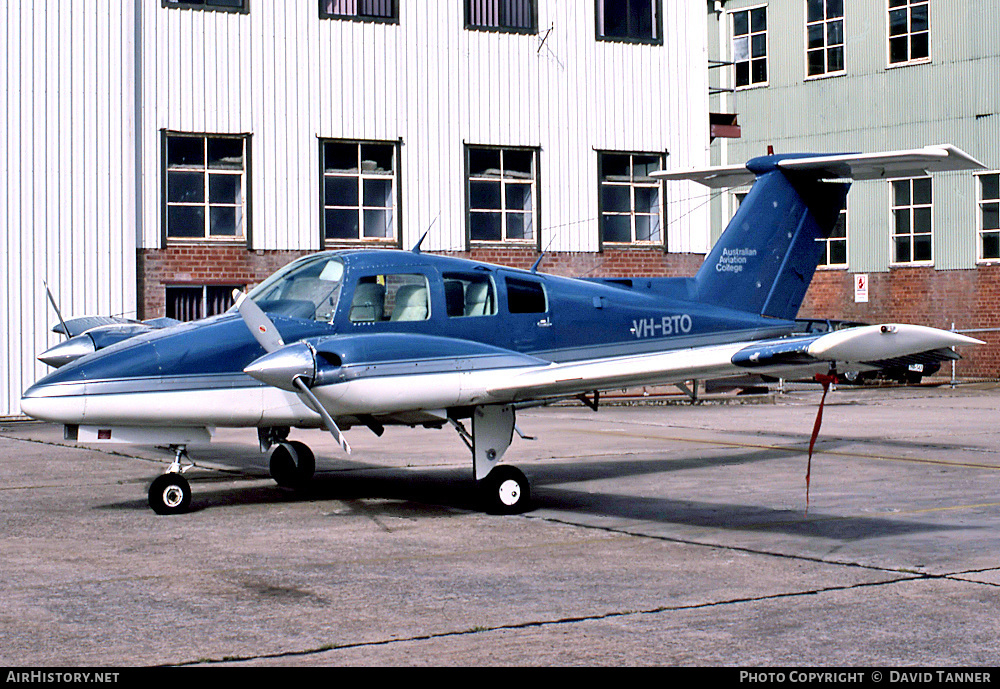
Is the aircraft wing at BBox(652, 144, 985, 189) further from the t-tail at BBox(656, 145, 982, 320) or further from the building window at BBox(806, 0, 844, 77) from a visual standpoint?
the building window at BBox(806, 0, 844, 77)

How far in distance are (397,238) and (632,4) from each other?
26.4ft

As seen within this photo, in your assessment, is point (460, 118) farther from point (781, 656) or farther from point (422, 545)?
point (781, 656)

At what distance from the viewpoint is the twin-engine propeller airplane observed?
33.0 feet

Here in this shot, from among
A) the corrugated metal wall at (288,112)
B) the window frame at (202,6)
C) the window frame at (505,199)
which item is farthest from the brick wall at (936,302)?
the window frame at (202,6)

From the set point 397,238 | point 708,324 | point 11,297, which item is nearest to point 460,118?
point 397,238

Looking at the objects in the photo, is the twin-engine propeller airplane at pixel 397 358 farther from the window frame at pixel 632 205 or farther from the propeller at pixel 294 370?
the window frame at pixel 632 205

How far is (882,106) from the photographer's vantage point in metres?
35.5

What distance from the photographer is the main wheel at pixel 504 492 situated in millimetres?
11023

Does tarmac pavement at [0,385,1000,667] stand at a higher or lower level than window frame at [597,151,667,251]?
lower

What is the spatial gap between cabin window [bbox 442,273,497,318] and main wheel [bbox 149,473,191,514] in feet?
9.60

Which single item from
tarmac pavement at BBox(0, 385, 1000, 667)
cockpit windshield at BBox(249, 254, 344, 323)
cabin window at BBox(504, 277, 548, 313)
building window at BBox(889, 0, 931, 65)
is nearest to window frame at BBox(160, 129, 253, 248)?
tarmac pavement at BBox(0, 385, 1000, 667)

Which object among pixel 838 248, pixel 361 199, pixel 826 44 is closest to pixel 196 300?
pixel 361 199

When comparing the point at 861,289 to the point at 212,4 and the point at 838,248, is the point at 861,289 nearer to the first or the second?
the point at 838,248

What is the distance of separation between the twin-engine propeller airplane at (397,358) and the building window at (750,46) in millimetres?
26988
